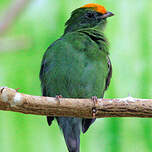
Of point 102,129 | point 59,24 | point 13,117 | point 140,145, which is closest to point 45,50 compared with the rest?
point 59,24

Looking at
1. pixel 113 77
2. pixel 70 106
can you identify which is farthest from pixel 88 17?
pixel 70 106

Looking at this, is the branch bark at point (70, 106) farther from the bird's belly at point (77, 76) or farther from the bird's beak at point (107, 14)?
the bird's beak at point (107, 14)

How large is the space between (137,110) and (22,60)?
5.10 feet

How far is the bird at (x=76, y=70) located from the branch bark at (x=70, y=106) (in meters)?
0.79

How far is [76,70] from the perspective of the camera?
393 centimetres

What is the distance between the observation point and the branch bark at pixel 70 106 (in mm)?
2980

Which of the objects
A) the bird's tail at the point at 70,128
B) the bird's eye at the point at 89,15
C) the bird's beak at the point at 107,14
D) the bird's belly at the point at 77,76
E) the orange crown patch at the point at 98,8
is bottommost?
the bird's tail at the point at 70,128

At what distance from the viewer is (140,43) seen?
12.7 feet

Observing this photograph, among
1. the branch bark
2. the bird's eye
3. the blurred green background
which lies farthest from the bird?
the branch bark

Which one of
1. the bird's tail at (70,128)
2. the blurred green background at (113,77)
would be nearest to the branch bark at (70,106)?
the blurred green background at (113,77)

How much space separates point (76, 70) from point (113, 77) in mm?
491

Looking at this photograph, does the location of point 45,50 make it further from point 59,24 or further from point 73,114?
point 73,114

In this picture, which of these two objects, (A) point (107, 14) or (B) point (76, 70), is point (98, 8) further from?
(B) point (76, 70)

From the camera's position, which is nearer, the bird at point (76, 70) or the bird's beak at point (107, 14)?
the bird at point (76, 70)
